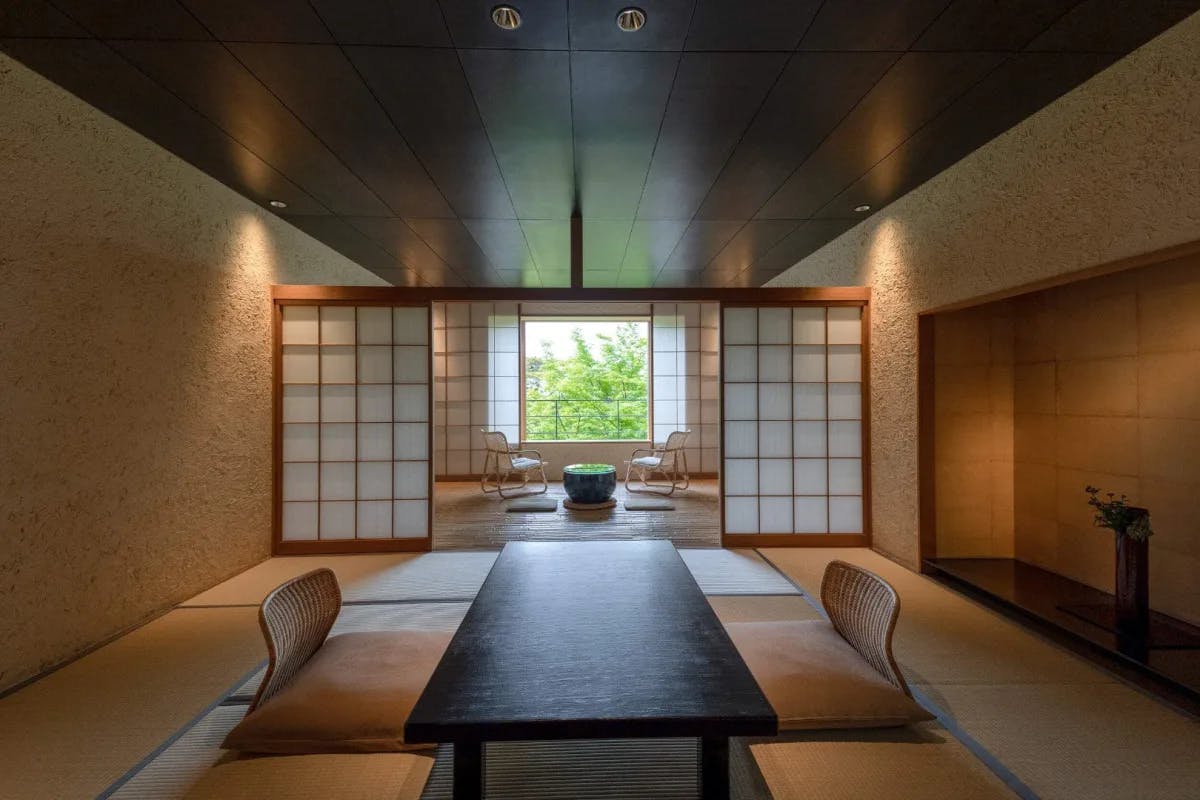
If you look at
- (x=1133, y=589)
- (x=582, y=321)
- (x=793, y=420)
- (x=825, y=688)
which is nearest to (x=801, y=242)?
(x=793, y=420)

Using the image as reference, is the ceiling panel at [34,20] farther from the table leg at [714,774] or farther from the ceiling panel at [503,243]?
the table leg at [714,774]

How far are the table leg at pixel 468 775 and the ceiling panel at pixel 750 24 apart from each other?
7.54 feet

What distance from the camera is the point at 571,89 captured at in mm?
2154

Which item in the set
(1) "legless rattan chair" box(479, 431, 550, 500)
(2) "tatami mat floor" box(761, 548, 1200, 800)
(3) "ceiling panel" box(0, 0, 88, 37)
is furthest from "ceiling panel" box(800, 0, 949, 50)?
(1) "legless rattan chair" box(479, 431, 550, 500)

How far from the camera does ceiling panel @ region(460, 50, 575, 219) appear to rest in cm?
199

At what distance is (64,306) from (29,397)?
0.43 metres

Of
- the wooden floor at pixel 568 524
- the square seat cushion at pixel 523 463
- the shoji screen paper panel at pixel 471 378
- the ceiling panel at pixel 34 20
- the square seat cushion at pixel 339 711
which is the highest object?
the ceiling panel at pixel 34 20

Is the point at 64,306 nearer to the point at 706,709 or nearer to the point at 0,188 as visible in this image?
the point at 0,188

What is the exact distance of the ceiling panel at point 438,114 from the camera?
197 centimetres

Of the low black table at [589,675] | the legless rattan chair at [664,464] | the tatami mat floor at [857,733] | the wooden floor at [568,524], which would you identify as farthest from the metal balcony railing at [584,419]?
the low black table at [589,675]

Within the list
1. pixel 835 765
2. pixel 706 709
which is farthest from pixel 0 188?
pixel 835 765

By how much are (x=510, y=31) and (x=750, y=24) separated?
0.86m

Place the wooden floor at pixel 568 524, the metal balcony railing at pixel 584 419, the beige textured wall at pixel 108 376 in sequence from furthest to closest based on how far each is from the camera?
the metal balcony railing at pixel 584 419
the wooden floor at pixel 568 524
the beige textured wall at pixel 108 376

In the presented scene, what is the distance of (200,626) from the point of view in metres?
2.63
